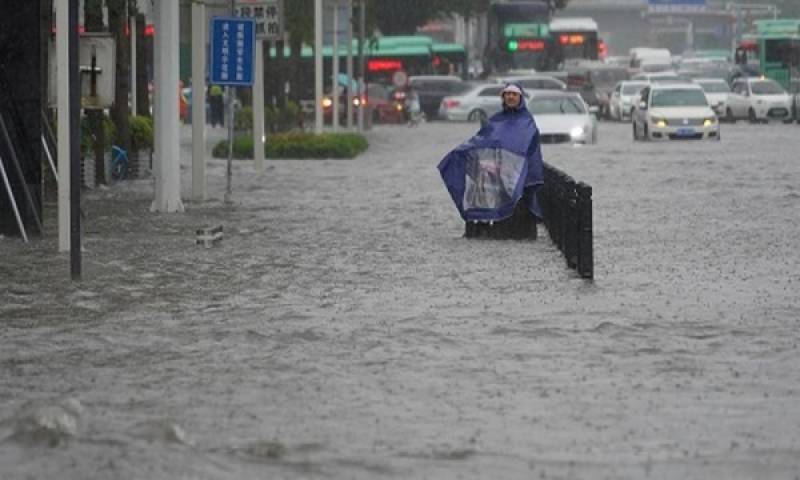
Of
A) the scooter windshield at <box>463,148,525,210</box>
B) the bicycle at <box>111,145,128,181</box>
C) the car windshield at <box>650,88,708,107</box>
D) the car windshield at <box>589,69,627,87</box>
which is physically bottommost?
the bicycle at <box>111,145,128,181</box>

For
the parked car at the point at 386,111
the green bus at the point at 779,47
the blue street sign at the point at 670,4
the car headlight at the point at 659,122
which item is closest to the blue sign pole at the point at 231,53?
the car headlight at the point at 659,122

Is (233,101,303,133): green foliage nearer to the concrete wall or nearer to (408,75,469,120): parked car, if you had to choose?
(408,75,469,120): parked car

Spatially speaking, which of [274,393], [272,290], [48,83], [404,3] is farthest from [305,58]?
[274,393]

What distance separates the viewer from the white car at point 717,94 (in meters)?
79.6

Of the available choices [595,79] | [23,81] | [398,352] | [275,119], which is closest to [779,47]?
[595,79]

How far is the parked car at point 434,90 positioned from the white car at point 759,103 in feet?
44.3

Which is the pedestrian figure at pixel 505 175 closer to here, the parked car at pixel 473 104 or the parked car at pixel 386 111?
the parked car at pixel 473 104

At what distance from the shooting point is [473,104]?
8181cm

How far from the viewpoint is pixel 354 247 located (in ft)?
76.4

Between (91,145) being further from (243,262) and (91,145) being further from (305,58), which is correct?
(305,58)

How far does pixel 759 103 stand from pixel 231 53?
46387 mm

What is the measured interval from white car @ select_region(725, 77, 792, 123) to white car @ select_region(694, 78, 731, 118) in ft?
1.31

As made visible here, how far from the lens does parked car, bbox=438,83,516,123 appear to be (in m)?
80.6

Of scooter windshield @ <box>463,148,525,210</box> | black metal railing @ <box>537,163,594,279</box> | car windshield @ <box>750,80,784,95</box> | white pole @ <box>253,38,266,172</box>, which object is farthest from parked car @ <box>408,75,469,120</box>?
scooter windshield @ <box>463,148,525,210</box>
